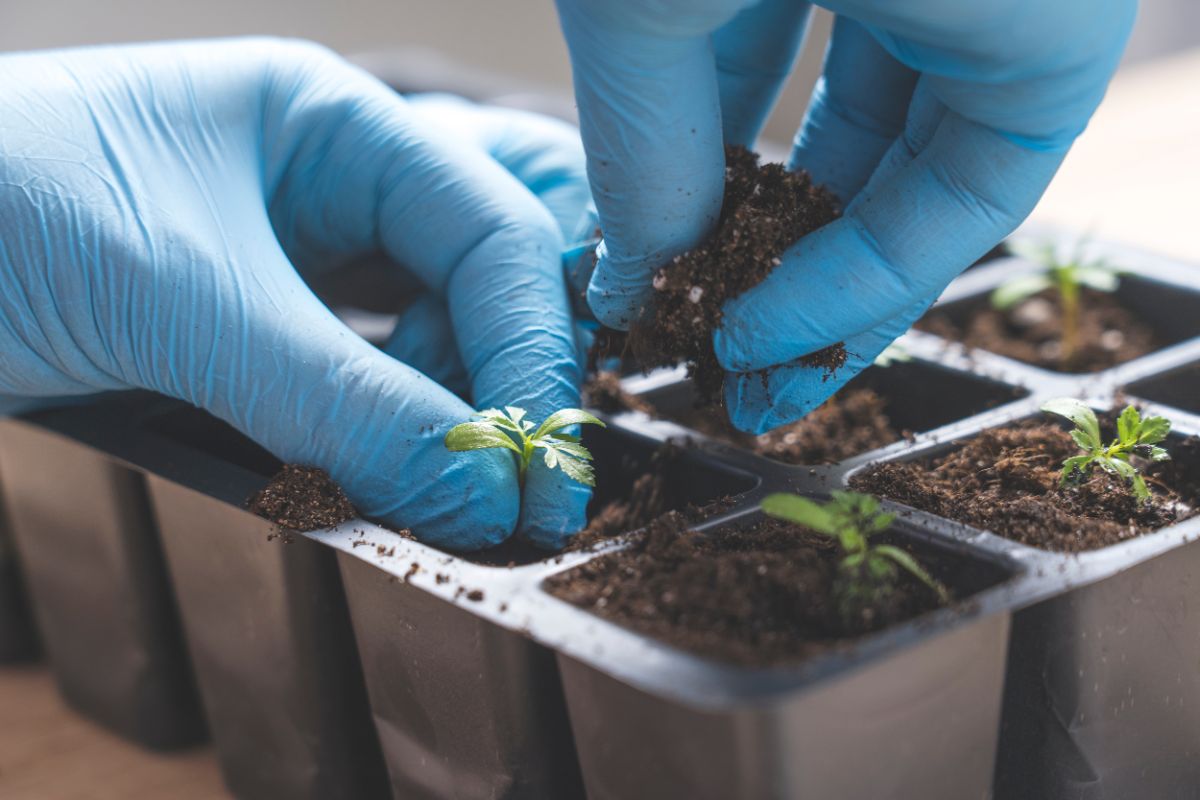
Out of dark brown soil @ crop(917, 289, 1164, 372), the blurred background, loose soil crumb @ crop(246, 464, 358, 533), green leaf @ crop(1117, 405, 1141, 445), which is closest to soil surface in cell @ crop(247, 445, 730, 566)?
loose soil crumb @ crop(246, 464, 358, 533)

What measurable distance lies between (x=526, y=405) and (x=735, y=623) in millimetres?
349

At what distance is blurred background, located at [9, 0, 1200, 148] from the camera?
3.07 m

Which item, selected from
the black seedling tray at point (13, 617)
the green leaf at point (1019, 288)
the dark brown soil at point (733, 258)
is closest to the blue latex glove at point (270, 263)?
the dark brown soil at point (733, 258)

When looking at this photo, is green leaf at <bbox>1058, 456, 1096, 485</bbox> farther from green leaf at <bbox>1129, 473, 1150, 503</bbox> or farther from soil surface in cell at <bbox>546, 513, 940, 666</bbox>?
soil surface in cell at <bbox>546, 513, 940, 666</bbox>

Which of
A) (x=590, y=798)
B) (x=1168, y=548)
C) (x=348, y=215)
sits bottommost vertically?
(x=590, y=798)

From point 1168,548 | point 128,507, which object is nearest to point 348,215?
point 128,507

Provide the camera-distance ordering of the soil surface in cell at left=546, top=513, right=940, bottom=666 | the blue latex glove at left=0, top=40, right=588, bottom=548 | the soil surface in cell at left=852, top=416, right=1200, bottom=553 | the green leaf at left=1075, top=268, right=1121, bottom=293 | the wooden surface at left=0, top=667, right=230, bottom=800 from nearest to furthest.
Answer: the soil surface in cell at left=546, top=513, right=940, bottom=666
the soil surface in cell at left=852, top=416, right=1200, bottom=553
the blue latex glove at left=0, top=40, right=588, bottom=548
the wooden surface at left=0, top=667, right=230, bottom=800
the green leaf at left=1075, top=268, right=1121, bottom=293

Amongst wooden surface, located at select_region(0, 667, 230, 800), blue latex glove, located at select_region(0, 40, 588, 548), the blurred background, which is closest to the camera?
blue latex glove, located at select_region(0, 40, 588, 548)

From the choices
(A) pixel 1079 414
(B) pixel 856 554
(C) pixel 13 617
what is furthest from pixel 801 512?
(C) pixel 13 617

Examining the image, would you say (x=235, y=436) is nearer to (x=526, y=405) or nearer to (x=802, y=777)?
(x=526, y=405)

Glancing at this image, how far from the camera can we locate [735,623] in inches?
30.8

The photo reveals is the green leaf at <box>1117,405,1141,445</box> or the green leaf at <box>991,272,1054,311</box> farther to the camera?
the green leaf at <box>991,272,1054,311</box>

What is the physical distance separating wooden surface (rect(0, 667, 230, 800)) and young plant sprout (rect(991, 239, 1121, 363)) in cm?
100

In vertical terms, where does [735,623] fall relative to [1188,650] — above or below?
above
